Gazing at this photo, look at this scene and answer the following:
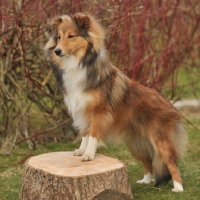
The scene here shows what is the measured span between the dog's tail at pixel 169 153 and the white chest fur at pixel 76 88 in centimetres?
90

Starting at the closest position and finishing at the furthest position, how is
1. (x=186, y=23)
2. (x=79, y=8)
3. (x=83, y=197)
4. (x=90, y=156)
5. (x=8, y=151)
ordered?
(x=83, y=197) → (x=90, y=156) → (x=79, y=8) → (x=8, y=151) → (x=186, y=23)

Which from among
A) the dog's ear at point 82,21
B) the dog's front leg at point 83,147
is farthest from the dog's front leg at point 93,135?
the dog's ear at point 82,21

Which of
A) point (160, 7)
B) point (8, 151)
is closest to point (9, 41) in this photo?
point (8, 151)

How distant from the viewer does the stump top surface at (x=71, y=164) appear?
4812 millimetres

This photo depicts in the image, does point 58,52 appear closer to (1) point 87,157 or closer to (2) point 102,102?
(2) point 102,102

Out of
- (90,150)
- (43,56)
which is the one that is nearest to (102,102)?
(90,150)

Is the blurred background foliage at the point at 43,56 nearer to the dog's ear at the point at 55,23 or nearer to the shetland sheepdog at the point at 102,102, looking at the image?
the dog's ear at the point at 55,23

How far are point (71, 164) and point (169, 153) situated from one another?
3.78 feet

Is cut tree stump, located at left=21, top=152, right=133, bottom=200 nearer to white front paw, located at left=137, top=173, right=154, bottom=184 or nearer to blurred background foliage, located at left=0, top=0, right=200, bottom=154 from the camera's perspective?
white front paw, located at left=137, top=173, right=154, bottom=184

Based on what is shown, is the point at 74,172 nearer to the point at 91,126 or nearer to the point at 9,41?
the point at 91,126

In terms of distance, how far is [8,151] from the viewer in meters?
8.44

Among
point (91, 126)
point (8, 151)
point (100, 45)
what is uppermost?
point (100, 45)

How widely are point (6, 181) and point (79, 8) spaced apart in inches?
108

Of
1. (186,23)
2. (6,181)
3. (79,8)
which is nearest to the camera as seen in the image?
(6,181)
